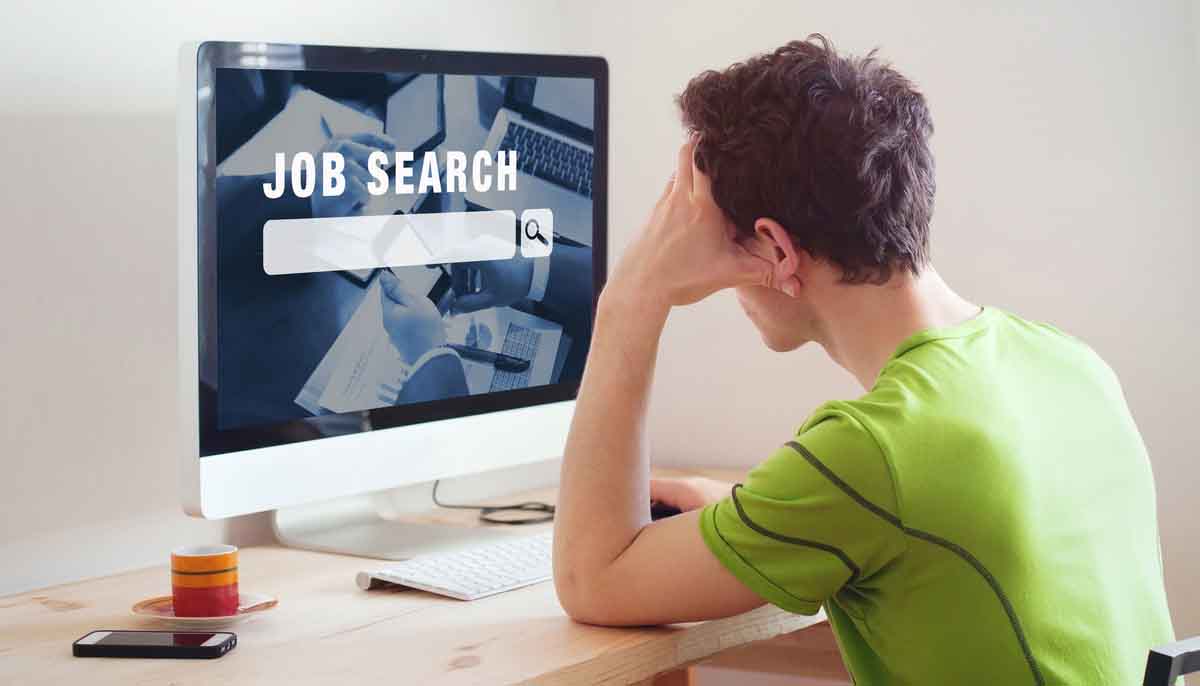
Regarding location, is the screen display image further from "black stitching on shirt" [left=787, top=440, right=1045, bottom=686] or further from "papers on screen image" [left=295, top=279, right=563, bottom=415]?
"black stitching on shirt" [left=787, top=440, right=1045, bottom=686]

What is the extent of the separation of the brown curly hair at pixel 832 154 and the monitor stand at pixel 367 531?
2.25 ft

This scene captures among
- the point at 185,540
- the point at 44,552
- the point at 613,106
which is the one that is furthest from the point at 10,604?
the point at 613,106

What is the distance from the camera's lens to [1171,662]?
103 cm

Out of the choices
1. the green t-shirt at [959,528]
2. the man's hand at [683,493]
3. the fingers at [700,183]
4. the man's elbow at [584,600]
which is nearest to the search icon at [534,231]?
the man's hand at [683,493]

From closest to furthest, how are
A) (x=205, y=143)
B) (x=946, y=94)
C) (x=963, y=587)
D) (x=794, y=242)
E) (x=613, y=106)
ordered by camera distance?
(x=963, y=587) < (x=794, y=242) < (x=205, y=143) < (x=946, y=94) < (x=613, y=106)

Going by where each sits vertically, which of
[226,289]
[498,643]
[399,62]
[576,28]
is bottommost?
[498,643]

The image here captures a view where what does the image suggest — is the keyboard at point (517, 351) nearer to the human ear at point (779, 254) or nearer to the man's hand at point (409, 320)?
the man's hand at point (409, 320)

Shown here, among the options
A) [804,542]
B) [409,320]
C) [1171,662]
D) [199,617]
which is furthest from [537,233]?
[1171,662]

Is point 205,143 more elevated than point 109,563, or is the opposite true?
point 205,143

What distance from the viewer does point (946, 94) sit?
221 cm

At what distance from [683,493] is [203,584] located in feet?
2.01

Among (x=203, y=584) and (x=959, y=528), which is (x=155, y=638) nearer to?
(x=203, y=584)

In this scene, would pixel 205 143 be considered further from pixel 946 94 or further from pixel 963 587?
pixel 946 94

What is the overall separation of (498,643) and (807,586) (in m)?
0.33
